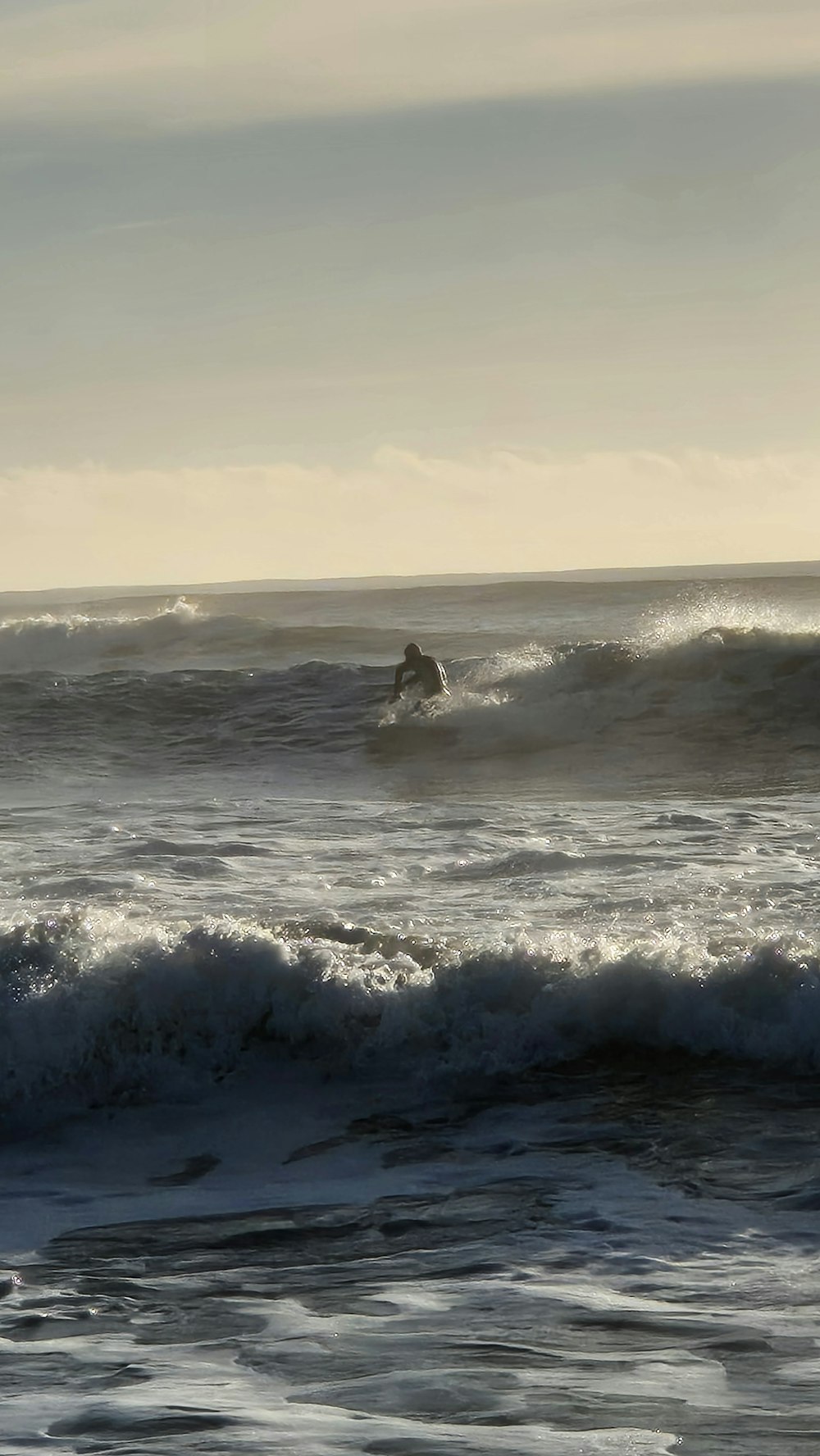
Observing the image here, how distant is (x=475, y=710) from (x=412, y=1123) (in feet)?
51.6

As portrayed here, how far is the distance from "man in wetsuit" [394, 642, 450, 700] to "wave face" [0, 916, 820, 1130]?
14.9 metres

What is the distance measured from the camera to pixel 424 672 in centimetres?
2386

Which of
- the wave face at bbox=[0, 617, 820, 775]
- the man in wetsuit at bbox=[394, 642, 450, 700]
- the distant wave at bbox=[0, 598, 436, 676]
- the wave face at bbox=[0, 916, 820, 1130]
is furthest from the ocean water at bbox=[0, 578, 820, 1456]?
the distant wave at bbox=[0, 598, 436, 676]

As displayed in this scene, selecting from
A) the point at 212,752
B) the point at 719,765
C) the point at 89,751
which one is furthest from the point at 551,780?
the point at 89,751

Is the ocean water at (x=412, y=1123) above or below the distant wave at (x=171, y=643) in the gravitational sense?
below

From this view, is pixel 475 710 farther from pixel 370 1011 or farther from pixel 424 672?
pixel 370 1011

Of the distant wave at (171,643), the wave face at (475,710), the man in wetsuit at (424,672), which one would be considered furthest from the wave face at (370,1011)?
the distant wave at (171,643)

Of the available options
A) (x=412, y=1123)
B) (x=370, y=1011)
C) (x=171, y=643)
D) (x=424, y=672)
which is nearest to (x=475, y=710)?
(x=424, y=672)

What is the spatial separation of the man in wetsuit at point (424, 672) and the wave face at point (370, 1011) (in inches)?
587

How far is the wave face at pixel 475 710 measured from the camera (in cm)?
2088

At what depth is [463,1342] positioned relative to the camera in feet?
16.0

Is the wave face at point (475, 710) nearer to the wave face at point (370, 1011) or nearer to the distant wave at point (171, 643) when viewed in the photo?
the distant wave at point (171, 643)

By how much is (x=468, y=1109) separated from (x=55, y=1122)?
205cm

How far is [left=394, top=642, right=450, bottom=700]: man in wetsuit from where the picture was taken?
2361cm
